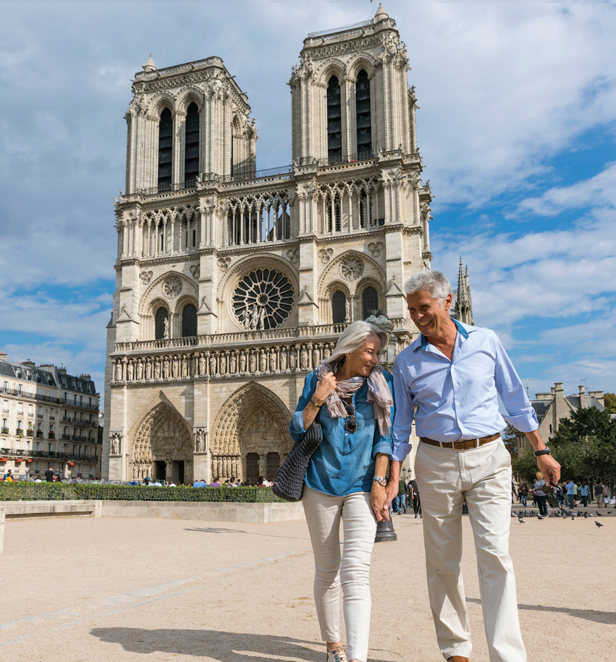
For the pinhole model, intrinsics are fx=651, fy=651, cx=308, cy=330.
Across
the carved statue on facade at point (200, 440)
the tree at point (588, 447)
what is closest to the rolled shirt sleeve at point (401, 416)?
the carved statue on facade at point (200, 440)

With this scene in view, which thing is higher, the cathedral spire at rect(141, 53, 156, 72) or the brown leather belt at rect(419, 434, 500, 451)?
the cathedral spire at rect(141, 53, 156, 72)

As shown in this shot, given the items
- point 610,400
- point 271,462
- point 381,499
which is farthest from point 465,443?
point 610,400

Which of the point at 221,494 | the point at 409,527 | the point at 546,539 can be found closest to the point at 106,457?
the point at 221,494

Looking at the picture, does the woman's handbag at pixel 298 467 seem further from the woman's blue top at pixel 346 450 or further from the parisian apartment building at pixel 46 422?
the parisian apartment building at pixel 46 422

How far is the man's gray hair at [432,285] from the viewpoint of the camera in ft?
11.4

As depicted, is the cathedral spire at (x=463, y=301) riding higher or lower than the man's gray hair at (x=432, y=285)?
higher

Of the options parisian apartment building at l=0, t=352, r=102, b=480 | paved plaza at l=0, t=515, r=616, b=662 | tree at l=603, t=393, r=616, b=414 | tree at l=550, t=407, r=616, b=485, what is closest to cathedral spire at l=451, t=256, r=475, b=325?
tree at l=550, t=407, r=616, b=485

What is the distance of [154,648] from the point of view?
12.2 ft

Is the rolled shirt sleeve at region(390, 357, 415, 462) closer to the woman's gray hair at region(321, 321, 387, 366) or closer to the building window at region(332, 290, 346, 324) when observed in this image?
the woman's gray hair at region(321, 321, 387, 366)

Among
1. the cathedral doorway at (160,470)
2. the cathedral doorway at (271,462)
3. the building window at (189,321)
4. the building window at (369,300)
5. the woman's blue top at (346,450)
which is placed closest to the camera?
the woman's blue top at (346,450)

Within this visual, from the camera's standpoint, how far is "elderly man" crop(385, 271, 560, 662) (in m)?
3.09

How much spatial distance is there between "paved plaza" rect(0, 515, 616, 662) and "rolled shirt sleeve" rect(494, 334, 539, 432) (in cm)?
129

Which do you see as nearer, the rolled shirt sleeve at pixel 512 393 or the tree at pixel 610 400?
the rolled shirt sleeve at pixel 512 393

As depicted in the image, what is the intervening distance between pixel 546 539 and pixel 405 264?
19.5 m
